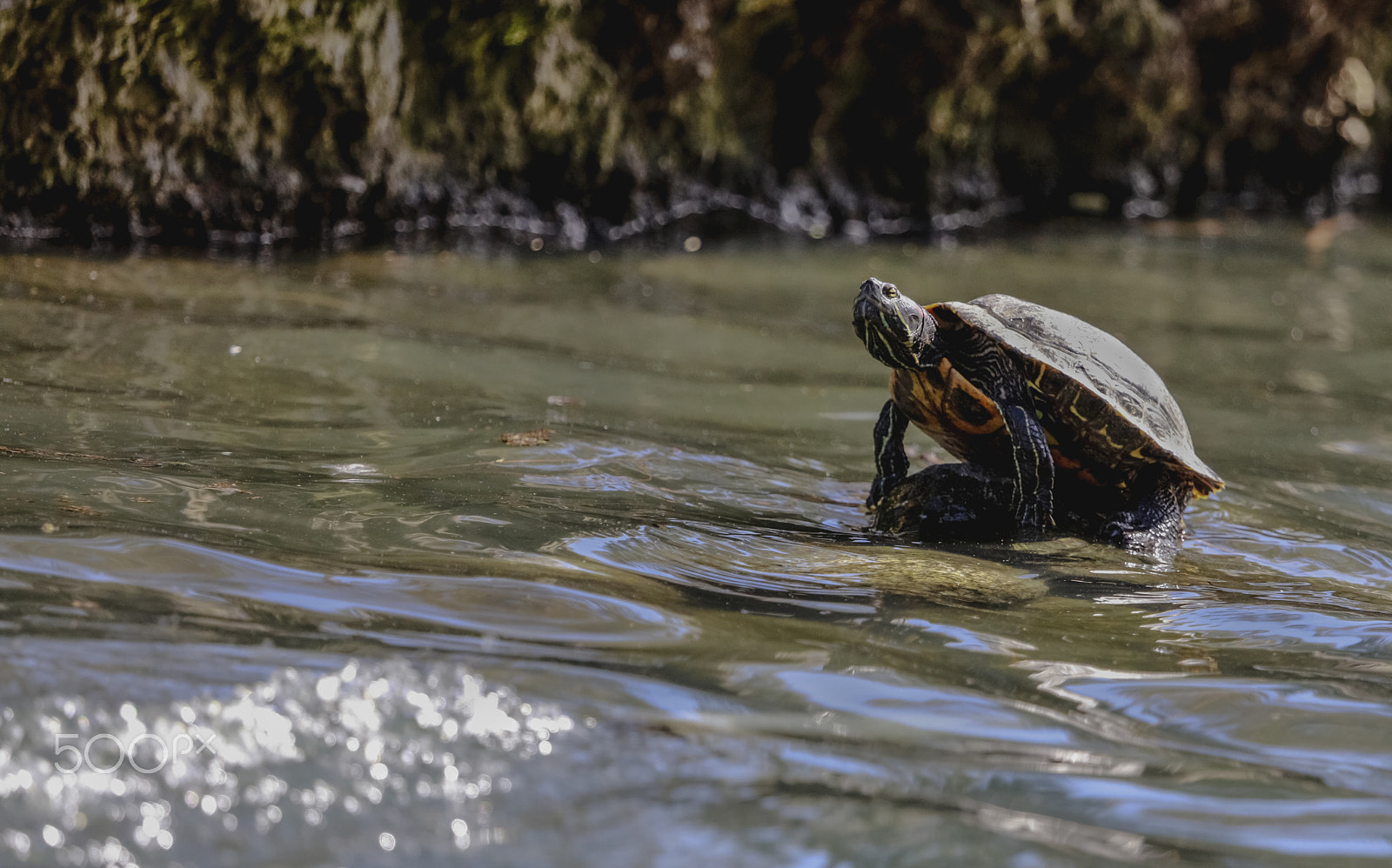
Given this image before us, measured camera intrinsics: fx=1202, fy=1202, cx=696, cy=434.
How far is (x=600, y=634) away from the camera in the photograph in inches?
82.2

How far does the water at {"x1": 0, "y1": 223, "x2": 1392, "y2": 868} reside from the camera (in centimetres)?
157

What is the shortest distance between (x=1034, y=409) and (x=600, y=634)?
4.74ft

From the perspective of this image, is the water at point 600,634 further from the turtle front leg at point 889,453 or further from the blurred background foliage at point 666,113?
the blurred background foliage at point 666,113

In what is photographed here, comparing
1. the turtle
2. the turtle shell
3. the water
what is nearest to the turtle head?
the turtle

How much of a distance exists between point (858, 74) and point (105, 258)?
18.5 feet

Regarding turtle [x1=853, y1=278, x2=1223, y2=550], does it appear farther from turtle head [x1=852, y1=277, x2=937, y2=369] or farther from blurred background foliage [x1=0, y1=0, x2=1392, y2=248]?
blurred background foliage [x1=0, y1=0, x2=1392, y2=248]

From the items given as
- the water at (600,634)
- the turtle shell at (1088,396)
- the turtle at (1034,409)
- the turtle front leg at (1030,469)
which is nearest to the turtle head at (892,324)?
the turtle at (1034,409)

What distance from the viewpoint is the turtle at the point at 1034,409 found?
9.72 ft

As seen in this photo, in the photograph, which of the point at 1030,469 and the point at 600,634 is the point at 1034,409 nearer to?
the point at 1030,469
